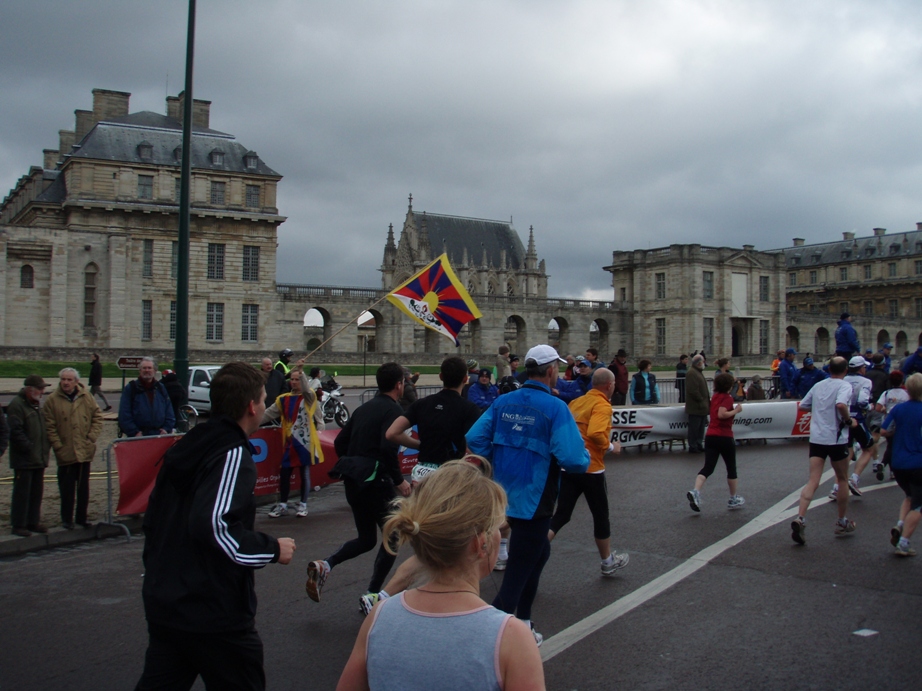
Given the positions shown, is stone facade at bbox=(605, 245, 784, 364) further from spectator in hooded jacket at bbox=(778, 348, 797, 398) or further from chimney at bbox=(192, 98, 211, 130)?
spectator in hooded jacket at bbox=(778, 348, 797, 398)

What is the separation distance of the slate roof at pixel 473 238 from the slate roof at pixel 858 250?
3310 centimetres

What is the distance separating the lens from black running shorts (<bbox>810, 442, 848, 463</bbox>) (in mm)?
8503

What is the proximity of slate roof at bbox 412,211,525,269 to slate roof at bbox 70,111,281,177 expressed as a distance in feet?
128

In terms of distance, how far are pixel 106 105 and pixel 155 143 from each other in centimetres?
576

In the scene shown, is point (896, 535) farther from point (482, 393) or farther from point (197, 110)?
point (197, 110)

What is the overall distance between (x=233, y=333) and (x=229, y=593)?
170ft

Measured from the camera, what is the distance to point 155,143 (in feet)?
172

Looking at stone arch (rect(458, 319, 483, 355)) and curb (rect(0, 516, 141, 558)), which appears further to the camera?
stone arch (rect(458, 319, 483, 355))

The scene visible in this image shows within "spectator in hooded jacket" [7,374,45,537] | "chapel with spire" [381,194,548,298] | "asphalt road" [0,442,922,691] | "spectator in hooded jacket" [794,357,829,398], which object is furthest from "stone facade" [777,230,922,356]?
"spectator in hooded jacket" [7,374,45,537]

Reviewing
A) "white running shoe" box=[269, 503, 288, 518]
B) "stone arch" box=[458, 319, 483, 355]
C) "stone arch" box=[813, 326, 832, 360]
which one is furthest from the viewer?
"stone arch" box=[813, 326, 832, 360]

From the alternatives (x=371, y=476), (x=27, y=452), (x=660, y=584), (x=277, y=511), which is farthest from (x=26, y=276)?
(x=660, y=584)

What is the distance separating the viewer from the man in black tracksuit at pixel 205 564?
3.23 m

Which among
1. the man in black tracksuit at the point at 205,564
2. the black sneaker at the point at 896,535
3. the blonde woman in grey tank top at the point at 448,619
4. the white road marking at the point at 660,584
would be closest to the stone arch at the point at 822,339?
the white road marking at the point at 660,584

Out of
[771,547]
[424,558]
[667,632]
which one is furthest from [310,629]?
[771,547]
